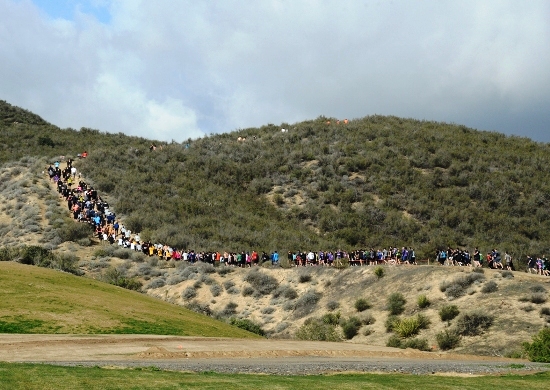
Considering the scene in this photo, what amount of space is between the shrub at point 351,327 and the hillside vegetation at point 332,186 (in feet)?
51.1

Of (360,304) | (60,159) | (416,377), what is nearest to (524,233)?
(360,304)

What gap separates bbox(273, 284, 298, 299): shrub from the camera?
4172 centimetres

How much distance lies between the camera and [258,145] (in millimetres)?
78375

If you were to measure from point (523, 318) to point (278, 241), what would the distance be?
2396 centimetres

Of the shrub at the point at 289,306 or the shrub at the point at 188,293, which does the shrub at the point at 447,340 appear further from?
the shrub at the point at 188,293

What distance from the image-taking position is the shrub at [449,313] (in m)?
33.4

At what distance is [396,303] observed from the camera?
119 feet

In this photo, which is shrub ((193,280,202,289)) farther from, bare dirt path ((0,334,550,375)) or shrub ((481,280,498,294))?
shrub ((481,280,498,294))

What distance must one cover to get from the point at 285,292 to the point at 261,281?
2254 mm

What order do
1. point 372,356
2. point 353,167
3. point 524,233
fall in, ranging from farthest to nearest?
point 353,167 < point 524,233 < point 372,356

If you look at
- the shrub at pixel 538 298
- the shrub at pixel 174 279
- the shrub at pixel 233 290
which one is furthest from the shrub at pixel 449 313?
the shrub at pixel 174 279

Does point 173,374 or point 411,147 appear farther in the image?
point 411,147

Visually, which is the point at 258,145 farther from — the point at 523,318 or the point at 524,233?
the point at 523,318

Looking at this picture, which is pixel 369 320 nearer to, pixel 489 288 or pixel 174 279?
pixel 489 288
